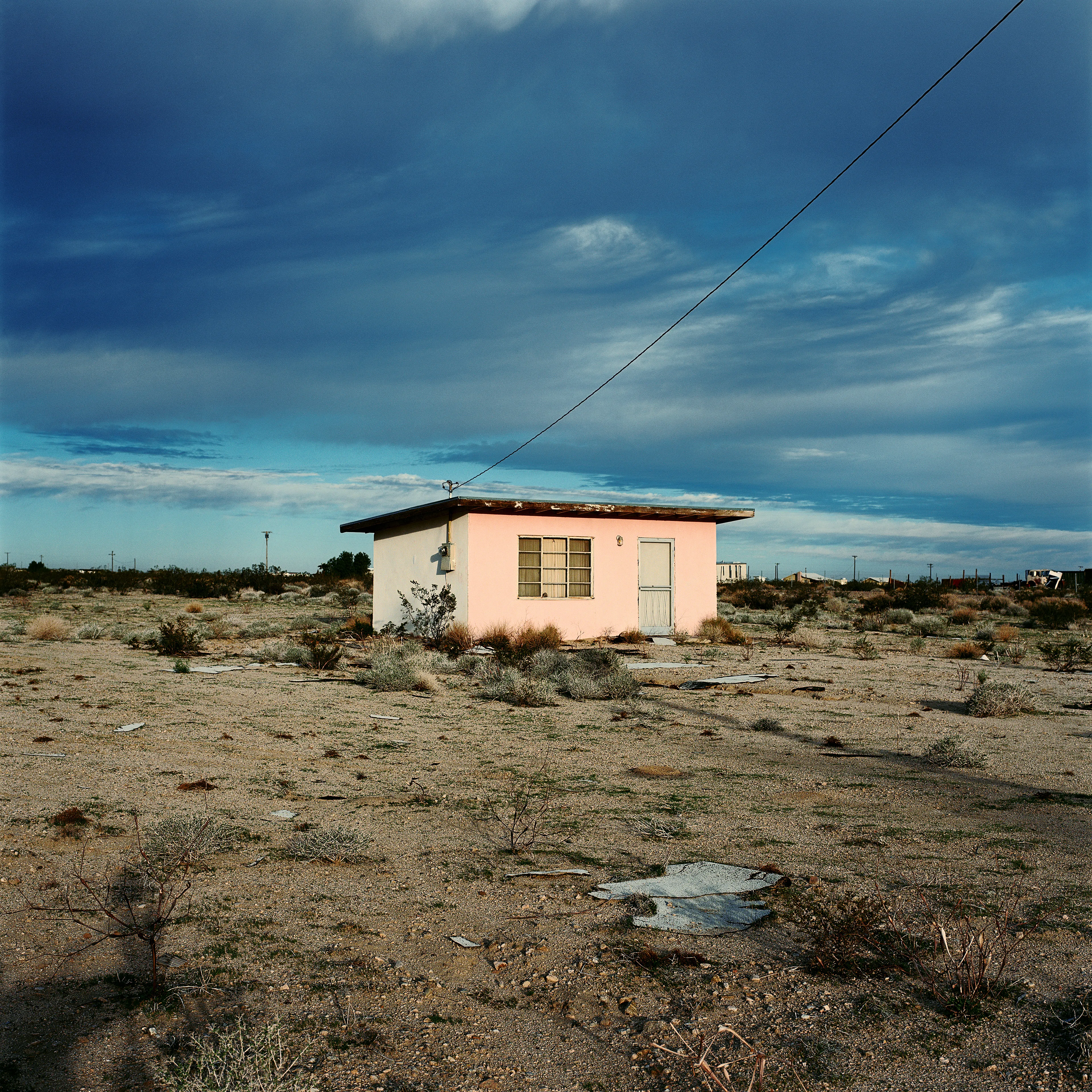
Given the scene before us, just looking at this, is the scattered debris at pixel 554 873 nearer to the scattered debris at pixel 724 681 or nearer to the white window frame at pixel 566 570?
the scattered debris at pixel 724 681

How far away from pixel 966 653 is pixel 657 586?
6234 millimetres

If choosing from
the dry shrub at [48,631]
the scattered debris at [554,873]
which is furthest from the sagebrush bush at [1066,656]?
the dry shrub at [48,631]

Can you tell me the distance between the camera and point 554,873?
176 inches

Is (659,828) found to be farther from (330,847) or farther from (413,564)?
(413,564)

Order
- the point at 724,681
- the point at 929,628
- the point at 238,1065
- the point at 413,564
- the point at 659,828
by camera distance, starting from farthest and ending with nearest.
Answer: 1. the point at 929,628
2. the point at 413,564
3. the point at 724,681
4. the point at 659,828
5. the point at 238,1065

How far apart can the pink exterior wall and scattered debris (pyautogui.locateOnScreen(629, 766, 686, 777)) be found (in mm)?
9921

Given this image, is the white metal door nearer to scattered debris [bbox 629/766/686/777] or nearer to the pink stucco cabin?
the pink stucco cabin

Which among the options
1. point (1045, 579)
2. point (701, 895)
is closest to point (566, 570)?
point (701, 895)

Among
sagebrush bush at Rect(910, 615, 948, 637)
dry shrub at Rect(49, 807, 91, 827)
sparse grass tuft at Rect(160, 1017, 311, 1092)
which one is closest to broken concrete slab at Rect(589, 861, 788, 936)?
sparse grass tuft at Rect(160, 1017, 311, 1092)

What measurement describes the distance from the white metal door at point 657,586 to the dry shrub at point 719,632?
→ 0.70m

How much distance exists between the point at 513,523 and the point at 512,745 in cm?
956

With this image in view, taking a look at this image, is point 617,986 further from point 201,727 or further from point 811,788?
point 201,727

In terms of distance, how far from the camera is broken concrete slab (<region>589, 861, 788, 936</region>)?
3756mm

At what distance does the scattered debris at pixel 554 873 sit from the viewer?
443 cm
